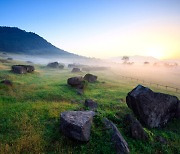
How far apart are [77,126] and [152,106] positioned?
10771 millimetres

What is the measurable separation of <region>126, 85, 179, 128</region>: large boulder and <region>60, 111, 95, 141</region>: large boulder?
7730 mm

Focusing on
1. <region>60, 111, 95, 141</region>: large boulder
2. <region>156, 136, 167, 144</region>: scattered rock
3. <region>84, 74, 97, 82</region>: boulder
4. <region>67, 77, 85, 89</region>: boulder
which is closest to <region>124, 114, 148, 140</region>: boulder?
<region>156, 136, 167, 144</region>: scattered rock

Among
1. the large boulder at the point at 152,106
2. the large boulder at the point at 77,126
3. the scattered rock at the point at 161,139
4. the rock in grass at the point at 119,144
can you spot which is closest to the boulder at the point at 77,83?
the large boulder at the point at 152,106

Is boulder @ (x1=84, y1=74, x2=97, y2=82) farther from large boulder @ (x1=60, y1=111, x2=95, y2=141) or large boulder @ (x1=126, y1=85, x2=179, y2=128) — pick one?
large boulder @ (x1=60, y1=111, x2=95, y2=141)

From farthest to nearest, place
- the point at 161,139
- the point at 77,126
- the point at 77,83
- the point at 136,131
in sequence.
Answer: the point at 77,83, the point at 161,139, the point at 136,131, the point at 77,126

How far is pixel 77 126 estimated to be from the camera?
15133mm

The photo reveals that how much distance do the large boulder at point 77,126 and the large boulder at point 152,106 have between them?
25.4 ft

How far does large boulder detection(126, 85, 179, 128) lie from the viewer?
70.6ft

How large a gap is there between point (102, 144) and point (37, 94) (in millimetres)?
18269

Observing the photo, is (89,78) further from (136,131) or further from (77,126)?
(77,126)

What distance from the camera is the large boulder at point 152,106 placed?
2152 cm

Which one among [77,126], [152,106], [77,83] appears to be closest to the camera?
[77,126]

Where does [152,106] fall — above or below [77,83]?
above

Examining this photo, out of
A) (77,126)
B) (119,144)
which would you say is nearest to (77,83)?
(77,126)
